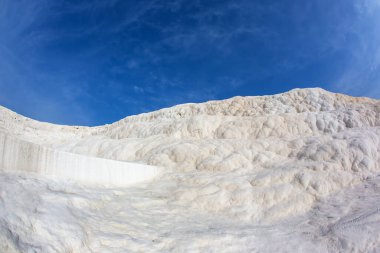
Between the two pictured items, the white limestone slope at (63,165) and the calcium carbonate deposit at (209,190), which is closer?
the calcium carbonate deposit at (209,190)

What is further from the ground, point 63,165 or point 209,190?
point 63,165

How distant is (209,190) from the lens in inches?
429

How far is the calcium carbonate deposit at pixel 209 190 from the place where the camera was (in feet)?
22.4

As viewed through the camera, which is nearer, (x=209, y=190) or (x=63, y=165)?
(x=63, y=165)

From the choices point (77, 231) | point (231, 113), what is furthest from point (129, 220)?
point (231, 113)

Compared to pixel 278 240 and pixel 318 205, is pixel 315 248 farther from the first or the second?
pixel 318 205

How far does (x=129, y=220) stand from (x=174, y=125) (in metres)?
10.3

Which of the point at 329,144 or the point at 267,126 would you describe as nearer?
the point at 329,144

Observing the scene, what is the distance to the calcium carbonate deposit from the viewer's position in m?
6.82

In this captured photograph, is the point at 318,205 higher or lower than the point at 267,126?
lower

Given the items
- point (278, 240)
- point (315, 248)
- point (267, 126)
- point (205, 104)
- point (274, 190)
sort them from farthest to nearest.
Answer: point (205, 104)
point (267, 126)
point (274, 190)
point (278, 240)
point (315, 248)

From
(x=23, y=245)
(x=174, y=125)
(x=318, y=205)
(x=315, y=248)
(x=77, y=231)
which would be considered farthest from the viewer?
(x=174, y=125)

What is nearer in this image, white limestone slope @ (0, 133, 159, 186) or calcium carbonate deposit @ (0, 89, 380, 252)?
calcium carbonate deposit @ (0, 89, 380, 252)

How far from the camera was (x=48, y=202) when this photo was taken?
22.6 ft
